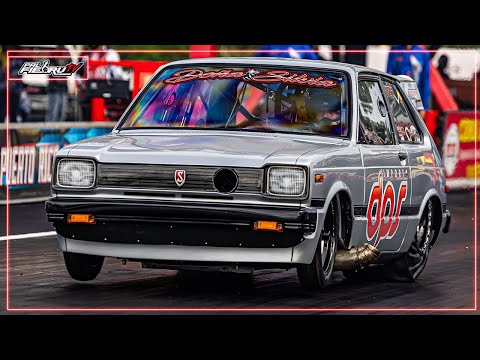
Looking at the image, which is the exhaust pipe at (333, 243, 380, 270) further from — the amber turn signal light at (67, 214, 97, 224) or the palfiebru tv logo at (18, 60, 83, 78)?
the palfiebru tv logo at (18, 60, 83, 78)

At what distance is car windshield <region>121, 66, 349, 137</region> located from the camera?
1035 cm

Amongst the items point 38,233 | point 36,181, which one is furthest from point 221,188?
point 36,181

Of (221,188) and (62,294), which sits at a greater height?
(221,188)

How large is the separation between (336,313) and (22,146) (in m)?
11.0

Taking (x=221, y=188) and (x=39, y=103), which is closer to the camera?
(x=221, y=188)

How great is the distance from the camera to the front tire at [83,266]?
10109 mm

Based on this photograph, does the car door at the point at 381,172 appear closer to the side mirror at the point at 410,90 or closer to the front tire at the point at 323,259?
the front tire at the point at 323,259

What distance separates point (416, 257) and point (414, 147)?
2.86ft

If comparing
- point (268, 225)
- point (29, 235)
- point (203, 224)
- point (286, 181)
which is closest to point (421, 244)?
point (286, 181)

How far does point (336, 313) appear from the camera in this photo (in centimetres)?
916

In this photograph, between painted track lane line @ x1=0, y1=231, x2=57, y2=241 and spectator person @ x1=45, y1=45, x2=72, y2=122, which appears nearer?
painted track lane line @ x1=0, y1=231, x2=57, y2=241

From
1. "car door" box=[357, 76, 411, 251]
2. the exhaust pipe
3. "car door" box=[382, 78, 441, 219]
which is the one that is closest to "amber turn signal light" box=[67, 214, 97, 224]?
the exhaust pipe

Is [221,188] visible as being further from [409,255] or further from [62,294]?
[409,255]

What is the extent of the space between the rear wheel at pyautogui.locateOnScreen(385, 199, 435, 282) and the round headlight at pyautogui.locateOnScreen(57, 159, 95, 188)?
3034mm
